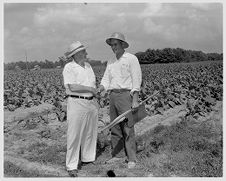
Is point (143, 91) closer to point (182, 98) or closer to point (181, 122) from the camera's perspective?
point (182, 98)

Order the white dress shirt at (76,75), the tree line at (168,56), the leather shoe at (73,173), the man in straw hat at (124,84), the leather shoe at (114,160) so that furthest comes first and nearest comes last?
the tree line at (168,56) < the leather shoe at (114,160) < the man in straw hat at (124,84) < the leather shoe at (73,173) < the white dress shirt at (76,75)

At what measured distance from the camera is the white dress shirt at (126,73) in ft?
16.3

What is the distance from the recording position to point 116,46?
16.4 ft

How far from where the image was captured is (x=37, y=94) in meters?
13.2

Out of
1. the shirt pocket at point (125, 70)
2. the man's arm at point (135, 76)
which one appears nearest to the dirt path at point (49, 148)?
the man's arm at point (135, 76)

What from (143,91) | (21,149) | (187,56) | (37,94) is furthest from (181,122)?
(187,56)

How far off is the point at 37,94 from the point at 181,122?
736 centimetres

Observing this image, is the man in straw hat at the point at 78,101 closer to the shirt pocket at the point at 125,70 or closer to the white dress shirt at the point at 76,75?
the white dress shirt at the point at 76,75

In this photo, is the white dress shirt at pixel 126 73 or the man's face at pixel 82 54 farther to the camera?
the white dress shirt at pixel 126 73

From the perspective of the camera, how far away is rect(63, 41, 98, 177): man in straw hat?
4746mm

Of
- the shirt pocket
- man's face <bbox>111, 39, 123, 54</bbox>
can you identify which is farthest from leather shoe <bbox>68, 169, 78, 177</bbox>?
man's face <bbox>111, 39, 123, 54</bbox>

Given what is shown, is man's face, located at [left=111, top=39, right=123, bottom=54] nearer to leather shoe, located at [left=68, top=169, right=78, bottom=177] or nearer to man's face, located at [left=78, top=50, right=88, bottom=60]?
man's face, located at [left=78, top=50, right=88, bottom=60]

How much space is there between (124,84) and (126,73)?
0.53 feet

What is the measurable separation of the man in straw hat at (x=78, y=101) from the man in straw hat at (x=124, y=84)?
11.8 inches
